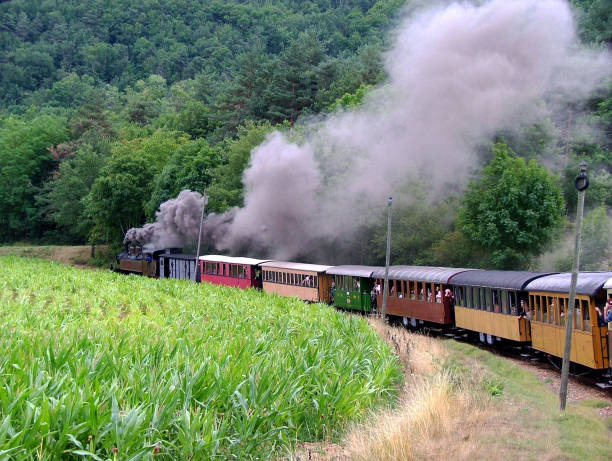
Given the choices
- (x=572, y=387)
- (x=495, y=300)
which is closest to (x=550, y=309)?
(x=572, y=387)

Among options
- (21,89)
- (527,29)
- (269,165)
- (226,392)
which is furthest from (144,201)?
(21,89)

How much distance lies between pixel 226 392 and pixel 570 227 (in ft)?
92.7

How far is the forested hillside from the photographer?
35.6 metres

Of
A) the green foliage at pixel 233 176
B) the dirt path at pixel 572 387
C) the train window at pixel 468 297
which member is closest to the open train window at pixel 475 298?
the train window at pixel 468 297

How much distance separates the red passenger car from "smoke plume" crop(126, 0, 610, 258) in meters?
4.04

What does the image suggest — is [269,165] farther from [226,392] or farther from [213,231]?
[226,392]

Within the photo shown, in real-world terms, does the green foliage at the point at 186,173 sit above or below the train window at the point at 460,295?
above

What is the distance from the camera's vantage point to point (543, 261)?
3102 cm

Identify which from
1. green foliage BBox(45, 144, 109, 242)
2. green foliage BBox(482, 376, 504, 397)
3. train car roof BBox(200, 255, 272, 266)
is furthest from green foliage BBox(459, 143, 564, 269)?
green foliage BBox(45, 144, 109, 242)

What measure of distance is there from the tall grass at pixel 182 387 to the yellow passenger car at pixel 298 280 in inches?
458

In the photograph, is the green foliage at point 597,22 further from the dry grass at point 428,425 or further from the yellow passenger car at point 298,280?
the dry grass at point 428,425

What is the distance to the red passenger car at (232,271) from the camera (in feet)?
108

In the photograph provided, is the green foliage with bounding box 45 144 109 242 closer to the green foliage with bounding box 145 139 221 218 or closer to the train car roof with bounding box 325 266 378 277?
the green foliage with bounding box 145 139 221 218

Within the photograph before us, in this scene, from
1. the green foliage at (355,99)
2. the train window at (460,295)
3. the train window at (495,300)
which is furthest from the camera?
the green foliage at (355,99)
